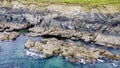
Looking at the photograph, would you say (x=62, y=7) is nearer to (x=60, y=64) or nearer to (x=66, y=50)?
(x=66, y=50)

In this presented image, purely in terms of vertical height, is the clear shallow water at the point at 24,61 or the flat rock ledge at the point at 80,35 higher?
the flat rock ledge at the point at 80,35

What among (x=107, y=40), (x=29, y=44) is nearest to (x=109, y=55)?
(x=107, y=40)

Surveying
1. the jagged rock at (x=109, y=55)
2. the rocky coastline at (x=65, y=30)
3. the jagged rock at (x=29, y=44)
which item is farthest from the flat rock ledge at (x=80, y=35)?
the jagged rock at (x=29, y=44)

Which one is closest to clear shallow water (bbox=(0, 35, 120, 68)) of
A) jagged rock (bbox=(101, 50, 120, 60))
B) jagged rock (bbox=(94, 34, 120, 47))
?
jagged rock (bbox=(101, 50, 120, 60))

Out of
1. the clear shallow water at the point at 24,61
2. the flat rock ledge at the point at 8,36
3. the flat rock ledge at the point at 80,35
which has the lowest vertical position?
the clear shallow water at the point at 24,61

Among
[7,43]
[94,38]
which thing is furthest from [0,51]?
[94,38]

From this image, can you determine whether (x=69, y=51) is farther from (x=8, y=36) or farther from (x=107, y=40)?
(x=8, y=36)

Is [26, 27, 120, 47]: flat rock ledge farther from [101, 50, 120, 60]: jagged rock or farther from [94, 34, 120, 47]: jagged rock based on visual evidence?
[101, 50, 120, 60]: jagged rock

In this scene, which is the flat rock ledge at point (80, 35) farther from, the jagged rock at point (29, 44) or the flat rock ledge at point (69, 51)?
the jagged rock at point (29, 44)
